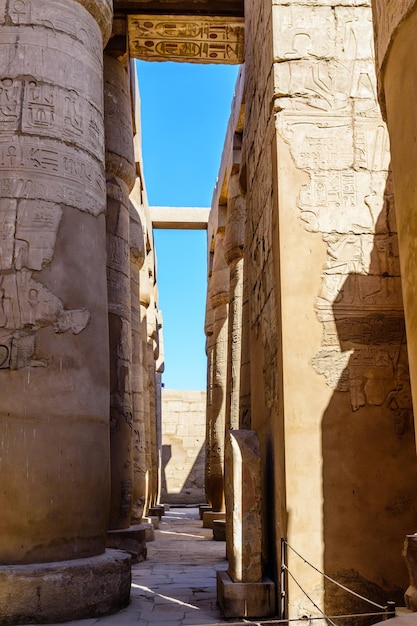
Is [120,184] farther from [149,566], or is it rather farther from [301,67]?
[149,566]

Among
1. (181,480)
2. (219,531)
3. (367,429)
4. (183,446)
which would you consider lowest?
(181,480)

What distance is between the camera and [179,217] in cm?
1675

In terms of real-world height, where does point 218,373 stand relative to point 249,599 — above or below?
above

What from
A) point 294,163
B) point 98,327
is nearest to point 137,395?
point 98,327

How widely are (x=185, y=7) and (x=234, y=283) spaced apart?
13.8 feet

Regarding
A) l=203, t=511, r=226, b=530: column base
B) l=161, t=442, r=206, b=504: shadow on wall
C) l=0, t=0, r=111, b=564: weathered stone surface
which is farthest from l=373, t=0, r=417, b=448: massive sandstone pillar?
l=161, t=442, r=206, b=504: shadow on wall

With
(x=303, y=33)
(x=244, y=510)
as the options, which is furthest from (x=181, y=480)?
(x=303, y=33)

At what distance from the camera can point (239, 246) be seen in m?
10.4

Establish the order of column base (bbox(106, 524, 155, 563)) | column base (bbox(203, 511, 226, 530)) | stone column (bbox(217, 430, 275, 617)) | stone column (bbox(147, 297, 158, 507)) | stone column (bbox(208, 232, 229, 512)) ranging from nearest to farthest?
stone column (bbox(217, 430, 275, 617))
column base (bbox(106, 524, 155, 563))
column base (bbox(203, 511, 226, 530))
stone column (bbox(208, 232, 229, 512))
stone column (bbox(147, 297, 158, 507))

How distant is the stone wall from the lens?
69.2ft

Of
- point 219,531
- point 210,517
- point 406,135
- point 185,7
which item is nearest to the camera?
point 406,135

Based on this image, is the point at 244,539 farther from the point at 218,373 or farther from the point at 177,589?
the point at 218,373

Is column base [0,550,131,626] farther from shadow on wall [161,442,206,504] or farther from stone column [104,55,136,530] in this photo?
shadow on wall [161,442,206,504]

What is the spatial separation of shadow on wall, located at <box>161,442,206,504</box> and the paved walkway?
11019 millimetres
